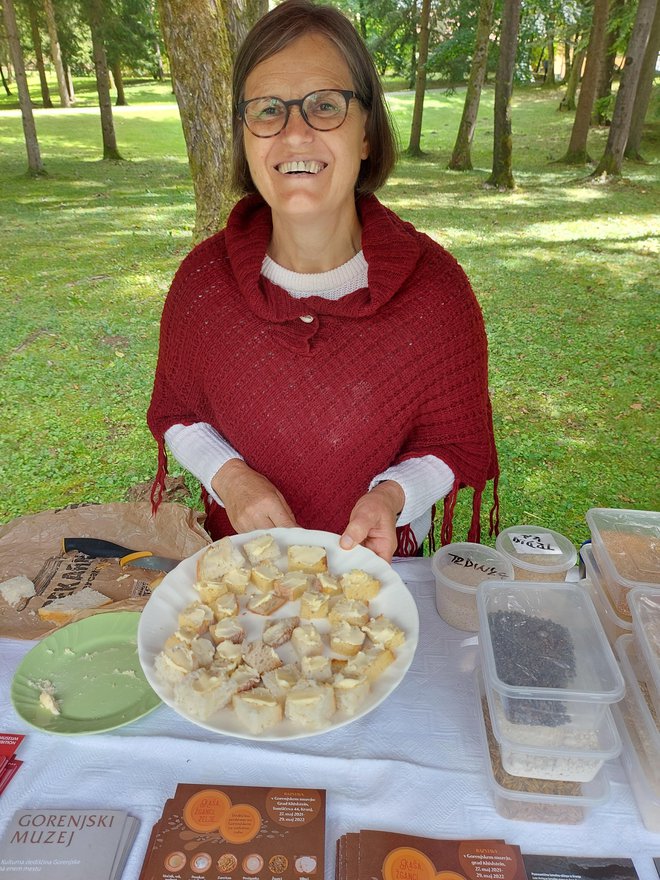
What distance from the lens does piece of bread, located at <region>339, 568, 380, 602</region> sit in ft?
4.17

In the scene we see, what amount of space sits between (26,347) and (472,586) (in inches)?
202

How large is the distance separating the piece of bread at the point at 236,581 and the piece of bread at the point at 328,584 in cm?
16

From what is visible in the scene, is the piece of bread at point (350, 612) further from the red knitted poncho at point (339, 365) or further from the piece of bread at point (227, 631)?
the red knitted poncho at point (339, 365)

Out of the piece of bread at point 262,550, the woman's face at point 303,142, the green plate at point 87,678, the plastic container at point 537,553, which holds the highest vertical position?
the woman's face at point 303,142

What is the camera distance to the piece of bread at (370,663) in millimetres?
1103

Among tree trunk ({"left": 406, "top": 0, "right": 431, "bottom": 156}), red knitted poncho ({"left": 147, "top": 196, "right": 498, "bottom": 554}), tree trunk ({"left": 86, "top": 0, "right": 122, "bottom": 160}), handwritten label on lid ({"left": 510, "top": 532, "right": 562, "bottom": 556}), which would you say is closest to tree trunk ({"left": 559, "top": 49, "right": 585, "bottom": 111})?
tree trunk ({"left": 406, "top": 0, "right": 431, "bottom": 156})

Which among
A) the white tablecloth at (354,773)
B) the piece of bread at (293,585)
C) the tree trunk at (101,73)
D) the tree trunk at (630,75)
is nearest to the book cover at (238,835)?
the white tablecloth at (354,773)

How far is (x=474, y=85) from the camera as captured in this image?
11.1 meters

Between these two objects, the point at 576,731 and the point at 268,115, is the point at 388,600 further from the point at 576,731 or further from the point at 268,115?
the point at 268,115

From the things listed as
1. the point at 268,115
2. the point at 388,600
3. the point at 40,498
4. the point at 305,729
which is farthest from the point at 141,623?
the point at 40,498

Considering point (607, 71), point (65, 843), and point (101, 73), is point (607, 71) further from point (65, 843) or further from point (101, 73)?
point (65, 843)

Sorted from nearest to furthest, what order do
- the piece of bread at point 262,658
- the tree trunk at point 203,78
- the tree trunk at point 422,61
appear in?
the piece of bread at point 262,658 → the tree trunk at point 203,78 → the tree trunk at point 422,61

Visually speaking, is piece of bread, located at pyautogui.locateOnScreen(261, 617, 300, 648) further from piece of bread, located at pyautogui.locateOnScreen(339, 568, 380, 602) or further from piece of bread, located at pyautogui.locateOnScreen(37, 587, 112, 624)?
piece of bread, located at pyautogui.locateOnScreen(37, 587, 112, 624)

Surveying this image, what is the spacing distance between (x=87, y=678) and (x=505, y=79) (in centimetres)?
1107
